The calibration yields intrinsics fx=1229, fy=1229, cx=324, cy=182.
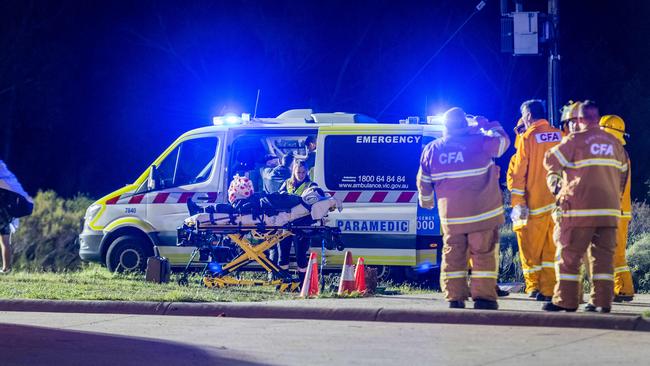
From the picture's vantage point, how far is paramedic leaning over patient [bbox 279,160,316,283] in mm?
13297

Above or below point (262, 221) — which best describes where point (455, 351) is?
below

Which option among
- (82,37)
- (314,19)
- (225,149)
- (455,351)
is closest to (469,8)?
(314,19)

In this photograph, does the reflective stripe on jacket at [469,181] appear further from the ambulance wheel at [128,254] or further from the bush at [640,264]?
the ambulance wheel at [128,254]

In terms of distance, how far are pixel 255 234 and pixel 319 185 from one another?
1840mm

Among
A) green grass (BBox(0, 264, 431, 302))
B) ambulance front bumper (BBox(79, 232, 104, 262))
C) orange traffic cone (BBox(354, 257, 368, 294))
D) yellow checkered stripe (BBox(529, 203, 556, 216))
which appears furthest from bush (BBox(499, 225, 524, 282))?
ambulance front bumper (BBox(79, 232, 104, 262))

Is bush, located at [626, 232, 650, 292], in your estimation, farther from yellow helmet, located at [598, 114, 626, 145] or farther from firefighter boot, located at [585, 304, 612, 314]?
firefighter boot, located at [585, 304, 612, 314]

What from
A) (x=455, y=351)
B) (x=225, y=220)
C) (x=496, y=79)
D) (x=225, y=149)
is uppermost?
(x=496, y=79)

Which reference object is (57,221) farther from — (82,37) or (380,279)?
(82,37)

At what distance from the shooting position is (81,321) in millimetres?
10422

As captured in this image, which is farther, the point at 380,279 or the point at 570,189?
the point at 380,279

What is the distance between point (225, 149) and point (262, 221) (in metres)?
2.31

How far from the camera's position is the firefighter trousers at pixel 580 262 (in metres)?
9.86

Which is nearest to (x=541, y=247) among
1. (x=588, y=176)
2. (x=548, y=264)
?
(x=548, y=264)

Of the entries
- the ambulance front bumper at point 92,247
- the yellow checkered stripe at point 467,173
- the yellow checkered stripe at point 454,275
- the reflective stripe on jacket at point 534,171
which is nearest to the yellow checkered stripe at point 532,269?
the reflective stripe on jacket at point 534,171
